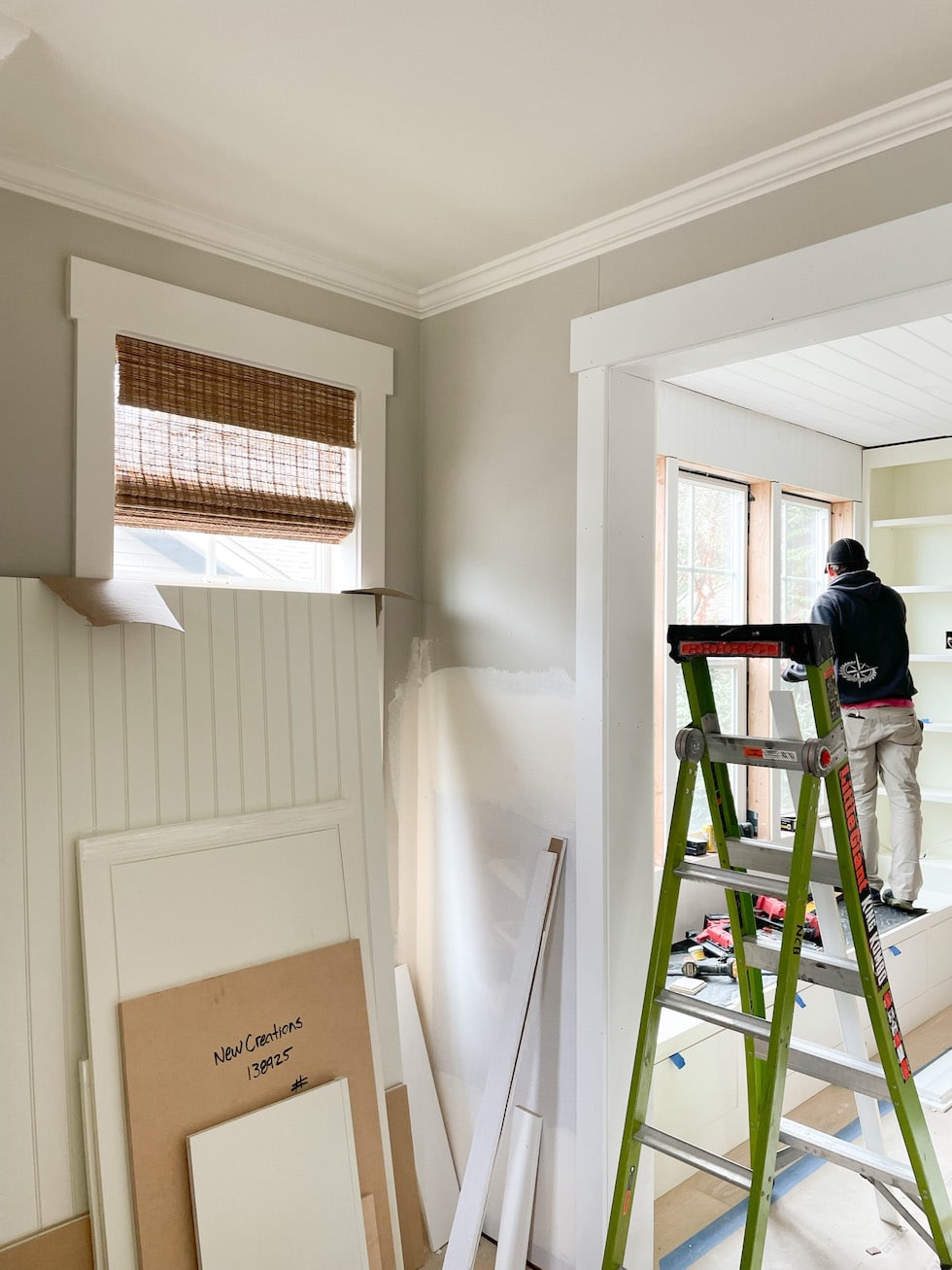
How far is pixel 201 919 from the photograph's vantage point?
2.10m

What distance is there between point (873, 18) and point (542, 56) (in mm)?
535

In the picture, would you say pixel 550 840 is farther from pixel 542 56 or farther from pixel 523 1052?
pixel 542 56

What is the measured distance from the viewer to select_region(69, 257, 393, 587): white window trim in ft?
6.94

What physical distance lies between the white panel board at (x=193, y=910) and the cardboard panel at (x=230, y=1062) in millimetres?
30

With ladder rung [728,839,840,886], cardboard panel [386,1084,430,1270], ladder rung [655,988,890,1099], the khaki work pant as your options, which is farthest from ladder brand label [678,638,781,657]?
the khaki work pant

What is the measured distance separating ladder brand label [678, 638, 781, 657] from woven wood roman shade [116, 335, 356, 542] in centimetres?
105

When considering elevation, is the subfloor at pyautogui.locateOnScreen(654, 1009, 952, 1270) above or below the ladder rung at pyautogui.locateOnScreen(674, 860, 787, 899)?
below


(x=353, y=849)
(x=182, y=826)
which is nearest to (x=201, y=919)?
(x=182, y=826)

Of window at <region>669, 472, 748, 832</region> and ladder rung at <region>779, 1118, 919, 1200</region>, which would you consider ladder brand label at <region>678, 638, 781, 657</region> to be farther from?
window at <region>669, 472, 748, 832</region>

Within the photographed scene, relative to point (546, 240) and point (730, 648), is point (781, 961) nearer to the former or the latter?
point (730, 648)

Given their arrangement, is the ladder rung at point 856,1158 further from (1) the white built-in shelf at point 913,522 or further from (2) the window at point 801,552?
(1) the white built-in shelf at point 913,522

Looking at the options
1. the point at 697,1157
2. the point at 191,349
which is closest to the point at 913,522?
the point at 697,1157

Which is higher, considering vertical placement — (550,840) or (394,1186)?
(550,840)

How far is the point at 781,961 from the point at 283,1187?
46.4 inches
